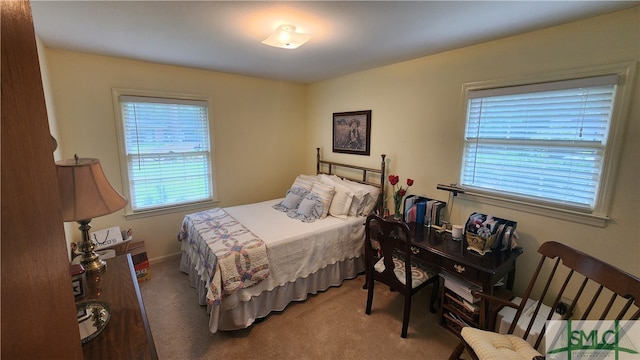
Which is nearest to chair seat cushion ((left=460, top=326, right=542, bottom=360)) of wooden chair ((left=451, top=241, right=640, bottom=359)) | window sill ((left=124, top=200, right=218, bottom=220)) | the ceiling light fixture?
wooden chair ((left=451, top=241, right=640, bottom=359))

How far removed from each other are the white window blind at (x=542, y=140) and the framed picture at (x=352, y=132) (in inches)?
47.9

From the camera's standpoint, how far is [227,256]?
2094 millimetres

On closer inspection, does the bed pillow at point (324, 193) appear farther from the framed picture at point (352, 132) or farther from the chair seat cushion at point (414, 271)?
the chair seat cushion at point (414, 271)

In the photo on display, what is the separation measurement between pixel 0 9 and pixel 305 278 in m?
2.47

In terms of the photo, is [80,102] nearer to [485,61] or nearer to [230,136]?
[230,136]

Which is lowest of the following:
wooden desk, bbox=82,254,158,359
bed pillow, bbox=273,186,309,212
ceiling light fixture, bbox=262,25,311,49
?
wooden desk, bbox=82,254,158,359

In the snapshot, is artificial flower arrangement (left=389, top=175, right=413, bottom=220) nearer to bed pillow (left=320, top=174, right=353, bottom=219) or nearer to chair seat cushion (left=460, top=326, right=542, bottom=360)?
bed pillow (left=320, top=174, right=353, bottom=219)

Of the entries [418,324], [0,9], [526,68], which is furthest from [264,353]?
[526,68]

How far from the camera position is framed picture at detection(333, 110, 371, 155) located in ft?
11.0

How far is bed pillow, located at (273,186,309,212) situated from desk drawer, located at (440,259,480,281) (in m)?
1.73

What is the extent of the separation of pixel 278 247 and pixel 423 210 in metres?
1.46

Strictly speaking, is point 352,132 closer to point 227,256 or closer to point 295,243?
point 295,243

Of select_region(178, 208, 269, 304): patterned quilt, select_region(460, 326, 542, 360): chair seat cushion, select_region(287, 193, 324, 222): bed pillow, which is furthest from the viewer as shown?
select_region(287, 193, 324, 222): bed pillow

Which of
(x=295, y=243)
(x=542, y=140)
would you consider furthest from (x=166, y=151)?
(x=542, y=140)
